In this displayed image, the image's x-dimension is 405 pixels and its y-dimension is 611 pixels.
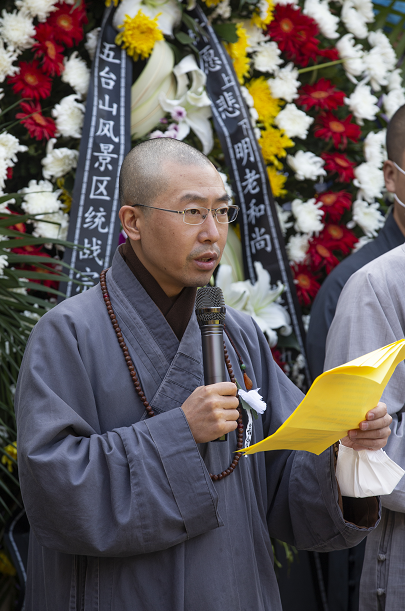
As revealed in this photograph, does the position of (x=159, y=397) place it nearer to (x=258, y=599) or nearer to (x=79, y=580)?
(x=79, y=580)

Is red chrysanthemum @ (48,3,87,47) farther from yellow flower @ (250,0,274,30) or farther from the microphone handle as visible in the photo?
the microphone handle

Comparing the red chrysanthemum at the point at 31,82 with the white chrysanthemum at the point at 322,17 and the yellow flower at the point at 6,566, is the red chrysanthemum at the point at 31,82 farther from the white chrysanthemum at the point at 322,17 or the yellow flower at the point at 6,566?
the yellow flower at the point at 6,566

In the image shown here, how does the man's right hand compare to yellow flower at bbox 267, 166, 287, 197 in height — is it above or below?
below

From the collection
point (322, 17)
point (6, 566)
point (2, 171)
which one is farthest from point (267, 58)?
point (6, 566)

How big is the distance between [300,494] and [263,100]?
7.60ft

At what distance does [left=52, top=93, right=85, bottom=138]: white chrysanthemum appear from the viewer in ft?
Answer: 9.91

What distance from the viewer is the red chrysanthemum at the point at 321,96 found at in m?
3.58

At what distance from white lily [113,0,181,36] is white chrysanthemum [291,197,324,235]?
42.0 inches

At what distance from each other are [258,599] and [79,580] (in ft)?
1.57

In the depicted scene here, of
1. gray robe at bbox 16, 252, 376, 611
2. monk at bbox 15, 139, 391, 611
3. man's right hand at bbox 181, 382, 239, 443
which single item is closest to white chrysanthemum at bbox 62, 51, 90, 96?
monk at bbox 15, 139, 391, 611

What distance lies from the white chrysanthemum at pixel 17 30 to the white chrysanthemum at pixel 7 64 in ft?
0.16

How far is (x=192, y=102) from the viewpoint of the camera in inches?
126

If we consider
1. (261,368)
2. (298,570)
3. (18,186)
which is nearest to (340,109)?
(18,186)

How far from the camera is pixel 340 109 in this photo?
3.78m
